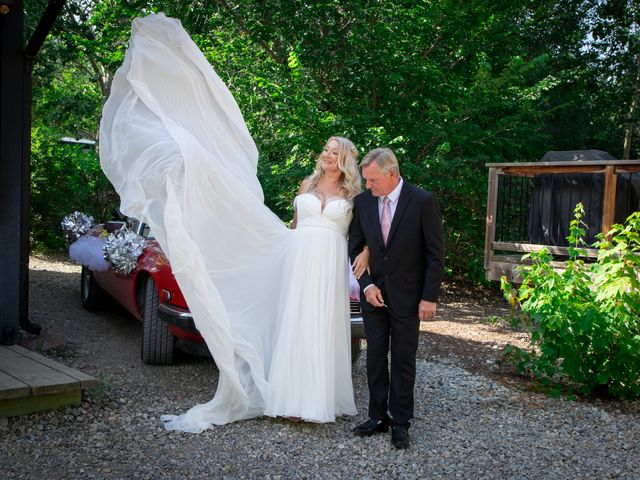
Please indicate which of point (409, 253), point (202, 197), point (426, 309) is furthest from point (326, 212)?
point (426, 309)

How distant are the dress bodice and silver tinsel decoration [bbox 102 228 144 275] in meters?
2.24

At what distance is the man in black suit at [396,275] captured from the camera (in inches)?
176

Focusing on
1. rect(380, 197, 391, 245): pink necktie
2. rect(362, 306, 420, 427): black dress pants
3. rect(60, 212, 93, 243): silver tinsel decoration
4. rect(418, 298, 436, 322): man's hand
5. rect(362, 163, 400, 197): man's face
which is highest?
rect(362, 163, 400, 197): man's face

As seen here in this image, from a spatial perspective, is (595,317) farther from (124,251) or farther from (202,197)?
(124,251)

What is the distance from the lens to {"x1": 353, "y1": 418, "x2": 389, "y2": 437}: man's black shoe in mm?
4723

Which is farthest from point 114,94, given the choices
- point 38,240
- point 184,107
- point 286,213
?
point 38,240

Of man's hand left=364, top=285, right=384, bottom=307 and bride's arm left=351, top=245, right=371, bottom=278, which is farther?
bride's arm left=351, top=245, right=371, bottom=278

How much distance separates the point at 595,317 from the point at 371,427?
7.35 ft

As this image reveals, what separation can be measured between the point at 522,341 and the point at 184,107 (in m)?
5.41

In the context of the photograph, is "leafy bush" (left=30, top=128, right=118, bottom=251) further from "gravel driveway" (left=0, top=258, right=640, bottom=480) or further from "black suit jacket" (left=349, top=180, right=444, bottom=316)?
"black suit jacket" (left=349, top=180, right=444, bottom=316)

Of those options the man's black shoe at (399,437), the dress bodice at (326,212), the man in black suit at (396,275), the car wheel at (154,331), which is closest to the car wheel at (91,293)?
the car wheel at (154,331)

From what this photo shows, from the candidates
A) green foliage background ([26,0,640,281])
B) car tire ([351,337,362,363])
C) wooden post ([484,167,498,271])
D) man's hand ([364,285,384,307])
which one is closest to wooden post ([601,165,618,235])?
wooden post ([484,167,498,271])

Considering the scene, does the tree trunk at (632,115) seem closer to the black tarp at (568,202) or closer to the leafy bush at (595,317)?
the black tarp at (568,202)

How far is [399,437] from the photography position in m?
4.54
